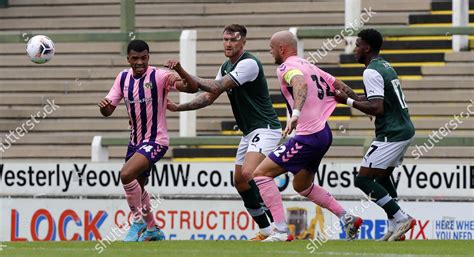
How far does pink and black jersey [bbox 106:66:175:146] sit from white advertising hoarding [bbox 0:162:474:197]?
345 centimetres

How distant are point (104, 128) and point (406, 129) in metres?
8.45

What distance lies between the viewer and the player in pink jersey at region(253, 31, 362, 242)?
13820mm

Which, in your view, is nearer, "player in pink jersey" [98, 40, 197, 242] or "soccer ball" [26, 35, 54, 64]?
"player in pink jersey" [98, 40, 197, 242]

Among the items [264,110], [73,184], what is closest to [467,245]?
[264,110]

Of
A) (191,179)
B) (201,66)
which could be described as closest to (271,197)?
(191,179)

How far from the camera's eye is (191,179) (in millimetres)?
18188

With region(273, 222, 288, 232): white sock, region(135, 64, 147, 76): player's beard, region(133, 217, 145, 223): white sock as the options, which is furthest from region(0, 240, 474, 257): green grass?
region(135, 64, 147, 76): player's beard

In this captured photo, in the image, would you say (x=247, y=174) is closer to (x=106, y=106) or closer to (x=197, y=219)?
(x=106, y=106)

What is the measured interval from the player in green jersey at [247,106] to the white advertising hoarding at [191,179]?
3.08 m

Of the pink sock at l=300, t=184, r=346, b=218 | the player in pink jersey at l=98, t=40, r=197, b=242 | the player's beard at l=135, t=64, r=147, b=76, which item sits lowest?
the pink sock at l=300, t=184, r=346, b=218

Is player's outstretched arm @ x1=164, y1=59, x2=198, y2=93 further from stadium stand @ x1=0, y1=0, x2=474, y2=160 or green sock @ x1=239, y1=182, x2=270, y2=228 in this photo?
stadium stand @ x1=0, y1=0, x2=474, y2=160

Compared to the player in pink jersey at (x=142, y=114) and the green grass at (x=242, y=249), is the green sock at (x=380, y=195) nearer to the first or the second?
the green grass at (x=242, y=249)

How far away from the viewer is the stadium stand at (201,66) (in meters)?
19.8

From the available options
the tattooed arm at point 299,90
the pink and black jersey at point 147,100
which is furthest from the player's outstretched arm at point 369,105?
the pink and black jersey at point 147,100
